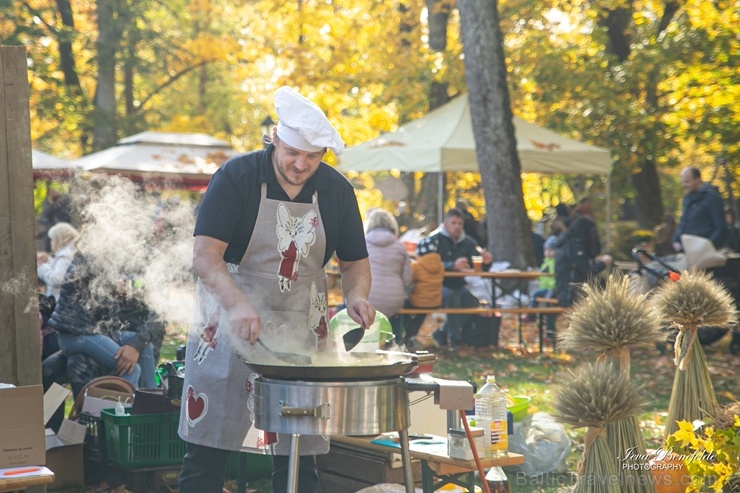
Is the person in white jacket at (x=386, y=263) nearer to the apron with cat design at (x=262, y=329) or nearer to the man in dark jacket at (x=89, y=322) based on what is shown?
the man in dark jacket at (x=89, y=322)

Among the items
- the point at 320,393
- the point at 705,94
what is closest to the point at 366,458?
the point at 320,393

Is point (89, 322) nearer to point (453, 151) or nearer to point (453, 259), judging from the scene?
point (453, 259)

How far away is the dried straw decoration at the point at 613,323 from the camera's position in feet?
14.2

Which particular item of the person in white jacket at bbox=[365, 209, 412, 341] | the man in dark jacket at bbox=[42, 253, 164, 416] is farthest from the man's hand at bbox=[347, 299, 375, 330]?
the person in white jacket at bbox=[365, 209, 412, 341]

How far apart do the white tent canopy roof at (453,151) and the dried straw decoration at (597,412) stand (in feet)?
32.6

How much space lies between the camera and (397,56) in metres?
21.2

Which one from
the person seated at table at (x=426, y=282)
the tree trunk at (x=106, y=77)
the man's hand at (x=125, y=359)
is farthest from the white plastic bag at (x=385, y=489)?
the tree trunk at (x=106, y=77)

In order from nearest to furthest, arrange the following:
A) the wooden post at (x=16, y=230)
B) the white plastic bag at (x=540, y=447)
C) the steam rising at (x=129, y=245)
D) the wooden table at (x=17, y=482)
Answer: the wooden table at (x=17, y=482), the wooden post at (x=16, y=230), the white plastic bag at (x=540, y=447), the steam rising at (x=129, y=245)

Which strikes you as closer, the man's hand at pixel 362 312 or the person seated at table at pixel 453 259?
the man's hand at pixel 362 312

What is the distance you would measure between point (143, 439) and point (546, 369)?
5.63m

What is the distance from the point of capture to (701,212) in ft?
38.1

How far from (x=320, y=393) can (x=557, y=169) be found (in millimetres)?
11833

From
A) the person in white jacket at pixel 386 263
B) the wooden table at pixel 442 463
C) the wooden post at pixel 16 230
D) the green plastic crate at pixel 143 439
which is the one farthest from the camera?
the person in white jacket at pixel 386 263

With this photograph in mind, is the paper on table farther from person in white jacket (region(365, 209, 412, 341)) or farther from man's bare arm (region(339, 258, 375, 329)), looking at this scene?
person in white jacket (region(365, 209, 412, 341))
